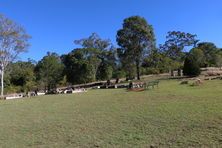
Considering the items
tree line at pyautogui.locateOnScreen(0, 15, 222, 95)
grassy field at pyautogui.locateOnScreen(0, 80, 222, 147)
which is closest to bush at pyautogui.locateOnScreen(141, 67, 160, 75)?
tree line at pyautogui.locateOnScreen(0, 15, 222, 95)

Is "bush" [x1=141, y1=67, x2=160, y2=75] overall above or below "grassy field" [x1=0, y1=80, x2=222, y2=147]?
above

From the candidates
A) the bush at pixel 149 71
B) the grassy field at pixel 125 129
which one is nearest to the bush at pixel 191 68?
the bush at pixel 149 71

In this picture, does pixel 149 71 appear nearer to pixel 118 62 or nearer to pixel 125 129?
pixel 118 62

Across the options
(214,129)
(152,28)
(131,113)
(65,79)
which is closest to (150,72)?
(152,28)

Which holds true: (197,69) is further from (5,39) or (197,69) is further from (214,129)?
(214,129)

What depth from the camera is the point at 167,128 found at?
9328 mm

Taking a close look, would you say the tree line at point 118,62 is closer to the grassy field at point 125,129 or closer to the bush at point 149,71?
the bush at point 149,71

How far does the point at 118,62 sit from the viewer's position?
58219 mm

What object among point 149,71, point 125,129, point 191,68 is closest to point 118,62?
point 149,71

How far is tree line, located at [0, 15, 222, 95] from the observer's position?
49031 mm

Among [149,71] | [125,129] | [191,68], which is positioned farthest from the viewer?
[149,71]

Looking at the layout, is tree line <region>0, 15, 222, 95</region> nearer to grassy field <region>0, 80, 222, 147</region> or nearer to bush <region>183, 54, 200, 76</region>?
bush <region>183, 54, 200, 76</region>

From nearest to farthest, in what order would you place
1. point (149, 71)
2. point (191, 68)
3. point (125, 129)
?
point (125, 129) < point (191, 68) < point (149, 71)

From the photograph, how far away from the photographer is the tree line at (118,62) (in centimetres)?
4903
